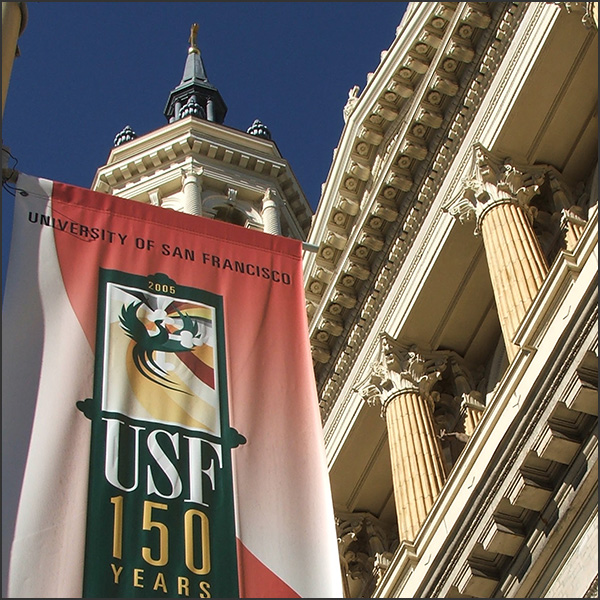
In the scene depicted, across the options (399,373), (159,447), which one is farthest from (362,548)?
(159,447)

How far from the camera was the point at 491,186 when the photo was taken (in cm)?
1930

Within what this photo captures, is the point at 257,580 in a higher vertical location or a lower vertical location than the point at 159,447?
lower

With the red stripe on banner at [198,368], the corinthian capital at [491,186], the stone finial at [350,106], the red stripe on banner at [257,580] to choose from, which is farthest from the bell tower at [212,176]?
the red stripe on banner at [257,580]

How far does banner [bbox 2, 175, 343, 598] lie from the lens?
8477 mm

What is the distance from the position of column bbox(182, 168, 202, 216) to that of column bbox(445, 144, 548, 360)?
17256 mm

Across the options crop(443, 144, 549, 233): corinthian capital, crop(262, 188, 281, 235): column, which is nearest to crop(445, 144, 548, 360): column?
crop(443, 144, 549, 233): corinthian capital

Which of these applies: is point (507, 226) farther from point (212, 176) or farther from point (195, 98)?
point (195, 98)

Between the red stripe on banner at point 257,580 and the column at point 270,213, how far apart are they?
28.3m

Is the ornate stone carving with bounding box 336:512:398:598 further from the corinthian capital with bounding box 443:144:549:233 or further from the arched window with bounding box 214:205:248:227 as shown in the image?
the arched window with bounding box 214:205:248:227

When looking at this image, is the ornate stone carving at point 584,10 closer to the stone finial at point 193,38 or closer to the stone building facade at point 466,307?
the stone building facade at point 466,307

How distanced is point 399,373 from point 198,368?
35.7 feet

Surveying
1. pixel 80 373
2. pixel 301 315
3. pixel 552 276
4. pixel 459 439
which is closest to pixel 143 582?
pixel 80 373

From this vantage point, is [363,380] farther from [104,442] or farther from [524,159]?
[104,442]

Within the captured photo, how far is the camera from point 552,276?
14.9m
